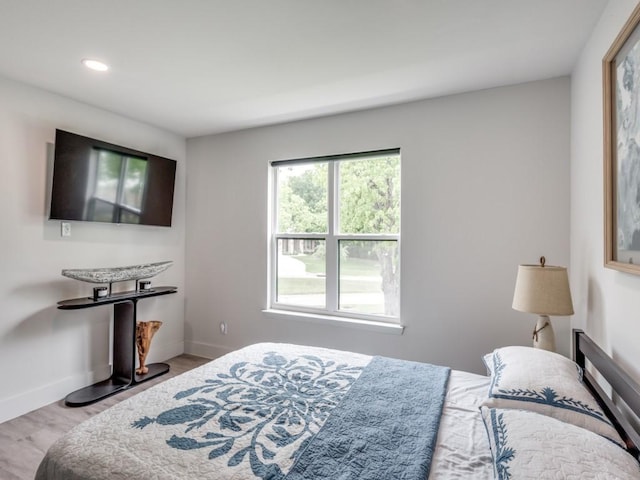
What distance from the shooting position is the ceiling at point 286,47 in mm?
1735

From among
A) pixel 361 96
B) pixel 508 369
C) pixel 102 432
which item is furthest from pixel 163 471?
pixel 361 96

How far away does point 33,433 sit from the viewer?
234cm

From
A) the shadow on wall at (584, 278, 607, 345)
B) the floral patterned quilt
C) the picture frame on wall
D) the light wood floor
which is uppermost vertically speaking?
the picture frame on wall

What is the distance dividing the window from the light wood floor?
5.80 feet

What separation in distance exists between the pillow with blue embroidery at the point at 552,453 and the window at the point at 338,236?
187cm

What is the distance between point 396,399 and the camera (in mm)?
1635

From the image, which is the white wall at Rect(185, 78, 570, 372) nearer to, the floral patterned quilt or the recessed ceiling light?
the floral patterned quilt

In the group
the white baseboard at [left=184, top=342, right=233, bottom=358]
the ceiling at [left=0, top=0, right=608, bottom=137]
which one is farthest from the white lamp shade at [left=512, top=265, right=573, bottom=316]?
the white baseboard at [left=184, top=342, right=233, bottom=358]

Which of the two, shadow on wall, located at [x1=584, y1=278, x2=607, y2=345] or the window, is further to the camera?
the window

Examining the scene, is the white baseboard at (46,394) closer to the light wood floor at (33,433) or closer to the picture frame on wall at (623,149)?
the light wood floor at (33,433)

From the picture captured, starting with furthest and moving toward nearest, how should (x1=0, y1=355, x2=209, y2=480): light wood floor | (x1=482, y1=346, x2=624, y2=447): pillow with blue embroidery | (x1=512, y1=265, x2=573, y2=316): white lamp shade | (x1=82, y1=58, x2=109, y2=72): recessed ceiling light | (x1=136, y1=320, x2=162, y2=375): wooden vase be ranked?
(x1=136, y1=320, x2=162, y2=375): wooden vase → (x1=82, y1=58, x2=109, y2=72): recessed ceiling light → (x1=0, y1=355, x2=209, y2=480): light wood floor → (x1=512, y1=265, x2=573, y2=316): white lamp shade → (x1=482, y1=346, x2=624, y2=447): pillow with blue embroidery

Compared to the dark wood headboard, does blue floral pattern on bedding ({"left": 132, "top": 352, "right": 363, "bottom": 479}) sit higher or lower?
lower

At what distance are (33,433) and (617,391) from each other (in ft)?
11.0

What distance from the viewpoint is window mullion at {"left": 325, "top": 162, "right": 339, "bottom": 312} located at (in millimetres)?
3312
